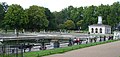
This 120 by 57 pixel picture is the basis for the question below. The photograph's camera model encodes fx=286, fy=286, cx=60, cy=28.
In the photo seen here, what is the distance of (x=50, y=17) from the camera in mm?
103250

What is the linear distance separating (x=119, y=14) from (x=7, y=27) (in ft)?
143

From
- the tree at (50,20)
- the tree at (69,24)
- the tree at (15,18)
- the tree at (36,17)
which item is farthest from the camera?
the tree at (69,24)

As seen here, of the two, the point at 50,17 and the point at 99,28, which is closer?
the point at 99,28

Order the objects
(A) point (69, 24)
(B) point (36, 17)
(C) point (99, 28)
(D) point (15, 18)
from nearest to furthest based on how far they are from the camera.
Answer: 1. (D) point (15, 18)
2. (B) point (36, 17)
3. (C) point (99, 28)
4. (A) point (69, 24)

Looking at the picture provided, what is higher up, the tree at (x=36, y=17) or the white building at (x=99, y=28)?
the tree at (x=36, y=17)

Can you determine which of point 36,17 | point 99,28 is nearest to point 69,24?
point 99,28

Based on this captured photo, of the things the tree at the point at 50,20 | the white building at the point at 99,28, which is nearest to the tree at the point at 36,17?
the tree at the point at 50,20

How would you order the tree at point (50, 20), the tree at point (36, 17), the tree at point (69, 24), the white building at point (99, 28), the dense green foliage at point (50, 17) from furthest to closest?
the tree at point (69, 24), the tree at point (50, 20), the white building at point (99, 28), the tree at point (36, 17), the dense green foliage at point (50, 17)

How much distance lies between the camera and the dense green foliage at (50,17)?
265 feet

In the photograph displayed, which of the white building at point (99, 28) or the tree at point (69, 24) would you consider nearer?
the white building at point (99, 28)

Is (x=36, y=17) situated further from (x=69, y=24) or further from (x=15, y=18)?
(x=69, y=24)

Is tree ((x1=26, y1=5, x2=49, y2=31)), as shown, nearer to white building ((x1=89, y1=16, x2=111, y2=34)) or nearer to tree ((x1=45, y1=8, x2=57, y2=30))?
tree ((x1=45, y1=8, x2=57, y2=30))

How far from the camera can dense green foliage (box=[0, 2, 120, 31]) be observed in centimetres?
8088

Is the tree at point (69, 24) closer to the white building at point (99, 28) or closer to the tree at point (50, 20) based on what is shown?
the tree at point (50, 20)
